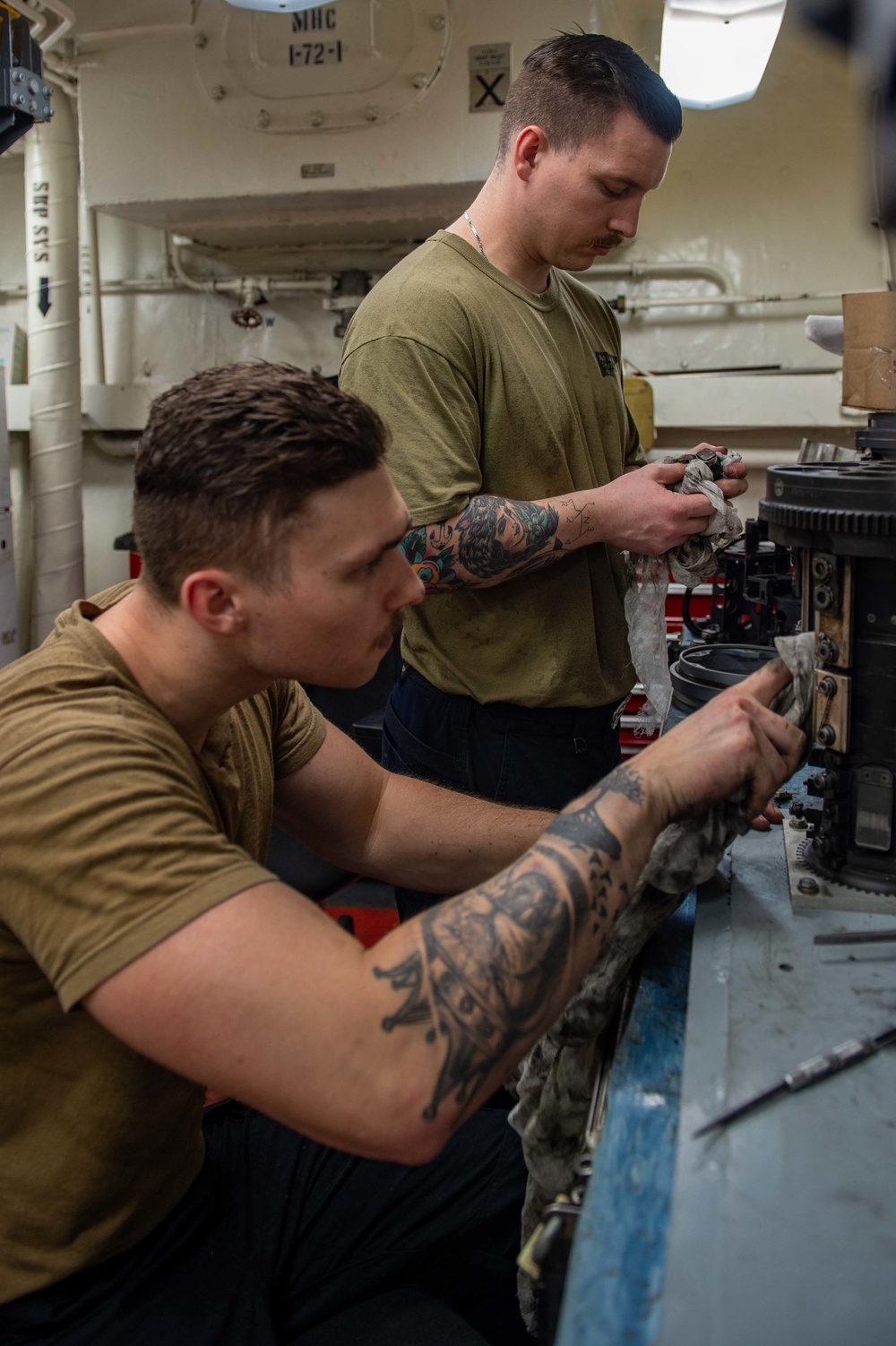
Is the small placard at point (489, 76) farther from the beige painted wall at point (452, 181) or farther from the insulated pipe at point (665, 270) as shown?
the insulated pipe at point (665, 270)

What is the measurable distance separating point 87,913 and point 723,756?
576mm

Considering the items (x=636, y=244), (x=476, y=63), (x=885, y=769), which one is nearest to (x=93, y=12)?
(x=476, y=63)

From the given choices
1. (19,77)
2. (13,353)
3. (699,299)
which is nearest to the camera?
(19,77)

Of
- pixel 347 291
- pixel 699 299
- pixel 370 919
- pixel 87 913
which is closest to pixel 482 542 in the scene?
pixel 87 913

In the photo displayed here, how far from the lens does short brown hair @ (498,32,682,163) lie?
5.07 feet

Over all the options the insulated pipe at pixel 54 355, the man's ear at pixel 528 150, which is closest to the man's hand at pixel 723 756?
the man's ear at pixel 528 150

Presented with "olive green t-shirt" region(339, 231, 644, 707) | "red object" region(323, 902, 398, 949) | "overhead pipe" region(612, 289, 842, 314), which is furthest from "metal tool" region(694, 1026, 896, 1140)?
"overhead pipe" region(612, 289, 842, 314)

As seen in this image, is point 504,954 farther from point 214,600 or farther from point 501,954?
point 214,600

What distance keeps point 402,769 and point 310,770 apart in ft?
1.55

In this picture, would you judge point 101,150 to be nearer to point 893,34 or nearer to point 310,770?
point 310,770

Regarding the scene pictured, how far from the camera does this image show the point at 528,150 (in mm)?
1582

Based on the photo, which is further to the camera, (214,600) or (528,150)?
(528,150)

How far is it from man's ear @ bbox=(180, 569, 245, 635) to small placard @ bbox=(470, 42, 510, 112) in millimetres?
2498

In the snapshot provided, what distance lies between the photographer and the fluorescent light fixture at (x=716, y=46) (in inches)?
89.0
